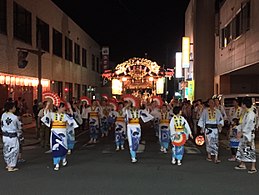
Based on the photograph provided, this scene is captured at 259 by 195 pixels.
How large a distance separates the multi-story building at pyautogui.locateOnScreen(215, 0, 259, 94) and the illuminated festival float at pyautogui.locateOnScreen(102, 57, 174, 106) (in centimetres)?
500

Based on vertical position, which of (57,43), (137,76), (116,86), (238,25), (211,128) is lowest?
(211,128)

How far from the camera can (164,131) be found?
1319cm

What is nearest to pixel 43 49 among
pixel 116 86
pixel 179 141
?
pixel 116 86

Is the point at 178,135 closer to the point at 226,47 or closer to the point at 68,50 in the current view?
the point at 226,47

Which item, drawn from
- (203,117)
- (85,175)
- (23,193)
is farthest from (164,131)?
(23,193)

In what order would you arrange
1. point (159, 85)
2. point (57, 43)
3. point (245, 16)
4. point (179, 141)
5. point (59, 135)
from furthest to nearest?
point (159, 85) → point (57, 43) → point (245, 16) → point (179, 141) → point (59, 135)

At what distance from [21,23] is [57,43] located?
8847 millimetres

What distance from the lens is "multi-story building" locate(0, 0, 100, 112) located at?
2155cm

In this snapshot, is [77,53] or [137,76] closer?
[137,76]

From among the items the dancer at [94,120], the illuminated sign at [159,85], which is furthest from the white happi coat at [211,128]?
the illuminated sign at [159,85]

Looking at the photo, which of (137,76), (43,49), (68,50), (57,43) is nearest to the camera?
(43,49)

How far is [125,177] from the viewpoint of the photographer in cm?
884

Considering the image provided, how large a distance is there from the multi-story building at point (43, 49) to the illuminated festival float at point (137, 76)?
470 cm

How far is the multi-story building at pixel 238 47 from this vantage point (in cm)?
2088
